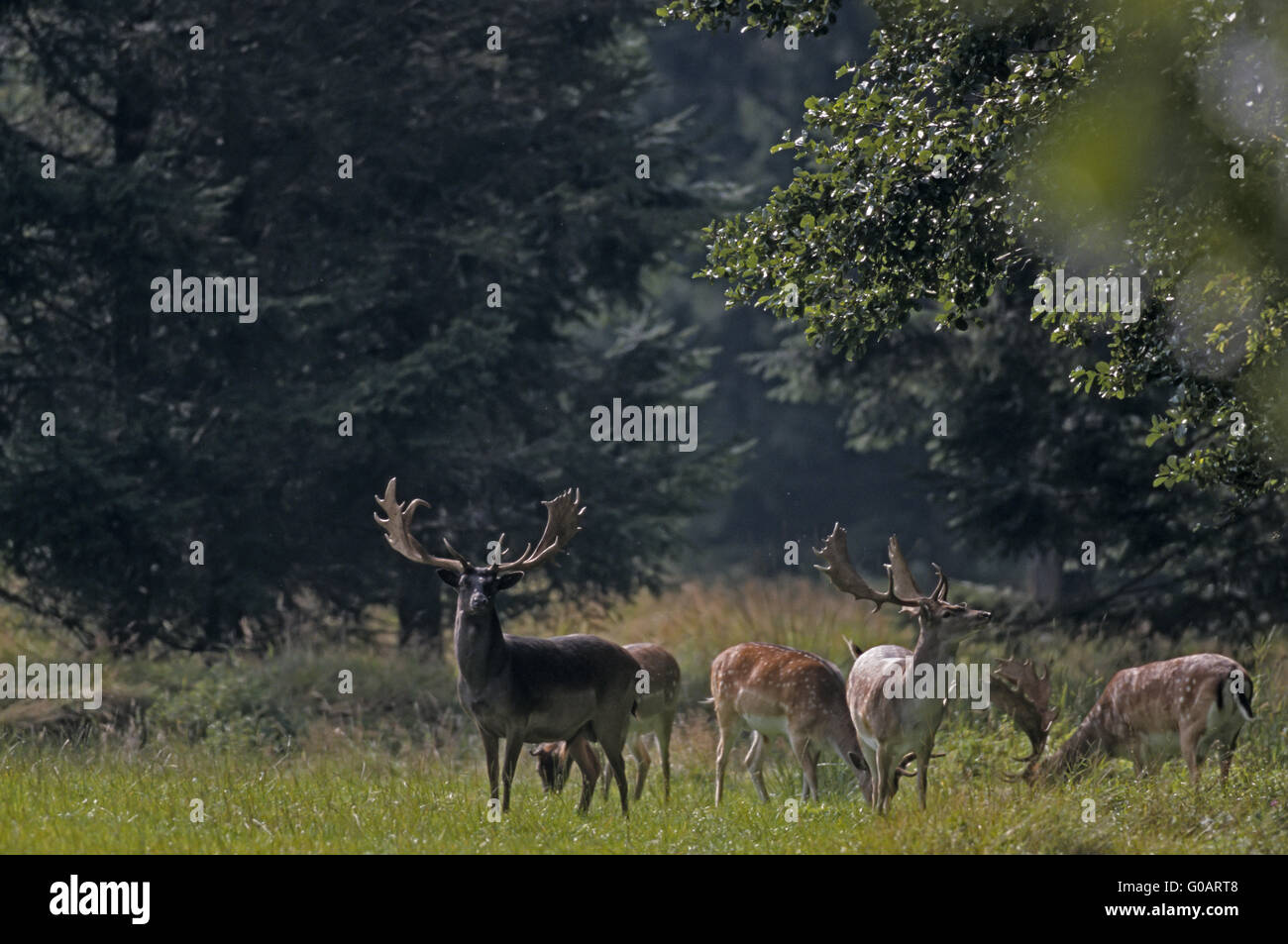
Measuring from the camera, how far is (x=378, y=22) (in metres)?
21.5

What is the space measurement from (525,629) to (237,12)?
8574 millimetres

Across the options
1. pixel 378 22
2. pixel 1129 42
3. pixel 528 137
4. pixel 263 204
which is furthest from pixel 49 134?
pixel 1129 42

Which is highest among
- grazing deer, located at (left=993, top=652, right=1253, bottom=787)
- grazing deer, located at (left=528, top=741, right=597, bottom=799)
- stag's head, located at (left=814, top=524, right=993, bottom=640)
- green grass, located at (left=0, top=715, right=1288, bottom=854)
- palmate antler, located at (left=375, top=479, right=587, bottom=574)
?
palmate antler, located at (left=375, top=479, right=587, bottom=574)

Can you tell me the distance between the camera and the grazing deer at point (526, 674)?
439 inches

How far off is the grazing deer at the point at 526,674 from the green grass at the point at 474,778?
0.48m

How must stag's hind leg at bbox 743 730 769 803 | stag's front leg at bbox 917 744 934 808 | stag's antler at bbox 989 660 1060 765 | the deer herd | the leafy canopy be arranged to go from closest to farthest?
the leafy canopy → stag's front leg at bbox 917 744 934 808 → the deer herd → stag's antler at bbox 989 660 1060 765 → stag's hind leg at bbox 743 730 769 803

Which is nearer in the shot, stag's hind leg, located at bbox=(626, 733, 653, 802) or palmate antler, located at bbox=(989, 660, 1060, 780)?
palmate antler, located at bbox=(989, 660, 1060, 780)

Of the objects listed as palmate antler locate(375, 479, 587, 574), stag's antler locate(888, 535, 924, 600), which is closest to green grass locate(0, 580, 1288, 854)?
stag's antler locate(888, 535, 924, 600)

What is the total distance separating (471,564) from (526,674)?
0.84 metres

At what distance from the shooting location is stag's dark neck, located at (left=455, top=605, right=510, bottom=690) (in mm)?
11172

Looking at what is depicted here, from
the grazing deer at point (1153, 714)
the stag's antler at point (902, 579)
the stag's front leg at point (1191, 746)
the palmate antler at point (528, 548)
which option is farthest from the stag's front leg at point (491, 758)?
the stag's front leg at point (1191, 746)

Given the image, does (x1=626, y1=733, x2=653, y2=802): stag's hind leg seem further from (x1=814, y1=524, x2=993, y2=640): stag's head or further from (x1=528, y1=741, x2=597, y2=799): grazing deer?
(x1=814, y1=524, x2=993, y2=640): stag's head

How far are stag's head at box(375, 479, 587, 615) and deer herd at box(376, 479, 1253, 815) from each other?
2cm

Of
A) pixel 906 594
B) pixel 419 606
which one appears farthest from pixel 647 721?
pixel 419 606
